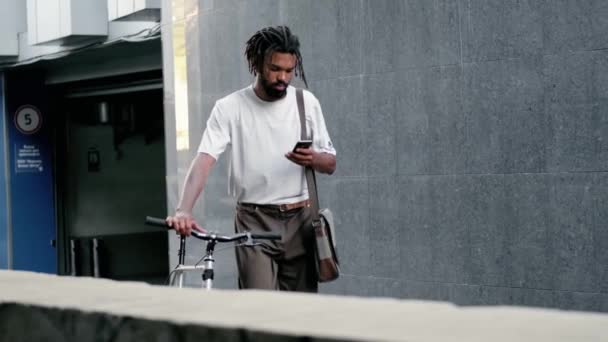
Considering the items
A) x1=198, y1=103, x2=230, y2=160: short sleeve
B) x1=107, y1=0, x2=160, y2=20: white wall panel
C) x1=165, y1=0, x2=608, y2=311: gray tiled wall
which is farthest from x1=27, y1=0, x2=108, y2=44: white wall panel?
x1=198, y1=103, x2=230, y2=160: short sleeve

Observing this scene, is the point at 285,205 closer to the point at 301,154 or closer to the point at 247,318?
the point at 301,154

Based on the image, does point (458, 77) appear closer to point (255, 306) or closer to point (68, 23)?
point (255, 306)

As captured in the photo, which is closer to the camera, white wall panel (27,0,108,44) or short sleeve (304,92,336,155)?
short sleeve (304,92,336,155)

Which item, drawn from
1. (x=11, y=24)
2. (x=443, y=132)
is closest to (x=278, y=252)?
(x=443, y=132)

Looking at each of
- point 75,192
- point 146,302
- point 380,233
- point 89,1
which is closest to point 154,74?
point 89,1

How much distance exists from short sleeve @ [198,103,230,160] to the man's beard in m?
0.25

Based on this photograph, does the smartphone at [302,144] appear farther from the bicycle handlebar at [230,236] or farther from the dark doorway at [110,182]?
the dark doorway at [110,182]

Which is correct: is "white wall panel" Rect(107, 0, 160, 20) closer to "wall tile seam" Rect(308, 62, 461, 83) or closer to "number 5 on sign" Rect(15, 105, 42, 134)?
"wall tile seam" Rect(308, 62, 461, 83)

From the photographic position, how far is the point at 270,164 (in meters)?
5.72

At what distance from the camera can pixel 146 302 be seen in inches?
96.0

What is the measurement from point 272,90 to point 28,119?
1466cm

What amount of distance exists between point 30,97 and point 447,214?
41.2ft

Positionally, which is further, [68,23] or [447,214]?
[68,23]

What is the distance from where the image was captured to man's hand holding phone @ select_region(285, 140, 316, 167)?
551 cm
